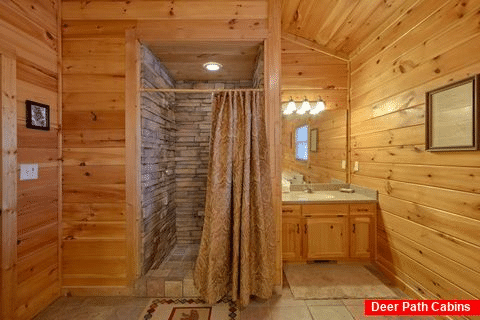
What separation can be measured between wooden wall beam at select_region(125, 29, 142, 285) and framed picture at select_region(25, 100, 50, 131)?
A: 0.59m

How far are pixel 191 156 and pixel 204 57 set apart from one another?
128 cm

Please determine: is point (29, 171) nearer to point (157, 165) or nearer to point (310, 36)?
point (157, 165)

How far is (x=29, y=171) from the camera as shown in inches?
69.7

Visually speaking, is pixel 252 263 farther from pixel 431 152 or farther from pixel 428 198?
pixel 431 152

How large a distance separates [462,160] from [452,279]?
85 centimetres

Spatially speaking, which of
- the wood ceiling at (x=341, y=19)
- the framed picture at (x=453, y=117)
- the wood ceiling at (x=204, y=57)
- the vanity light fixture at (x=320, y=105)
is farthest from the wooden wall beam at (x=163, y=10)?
the framed picture at (x=453, y=117)

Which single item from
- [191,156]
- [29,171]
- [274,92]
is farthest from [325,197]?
[29,171]

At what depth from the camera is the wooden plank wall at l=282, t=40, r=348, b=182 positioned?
3.00m

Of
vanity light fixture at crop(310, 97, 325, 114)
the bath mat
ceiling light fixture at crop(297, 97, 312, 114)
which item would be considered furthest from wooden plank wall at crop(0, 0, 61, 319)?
vanity light fixture at crop(310, 97, 325, 114)

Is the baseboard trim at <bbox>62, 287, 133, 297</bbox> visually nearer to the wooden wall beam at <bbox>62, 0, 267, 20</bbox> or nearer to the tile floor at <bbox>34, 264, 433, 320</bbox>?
the tile floor at <bbox>34, 264, 433, 320</bbox>

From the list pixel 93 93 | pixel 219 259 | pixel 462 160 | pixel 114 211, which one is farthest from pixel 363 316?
pixel 93 93

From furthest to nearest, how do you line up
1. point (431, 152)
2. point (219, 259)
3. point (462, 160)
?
point (219, 259), point (431, 152), point (462, 160)

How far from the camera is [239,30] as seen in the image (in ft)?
6.89

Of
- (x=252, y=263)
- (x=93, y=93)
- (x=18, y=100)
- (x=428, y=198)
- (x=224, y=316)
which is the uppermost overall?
(x=93, y=93)
